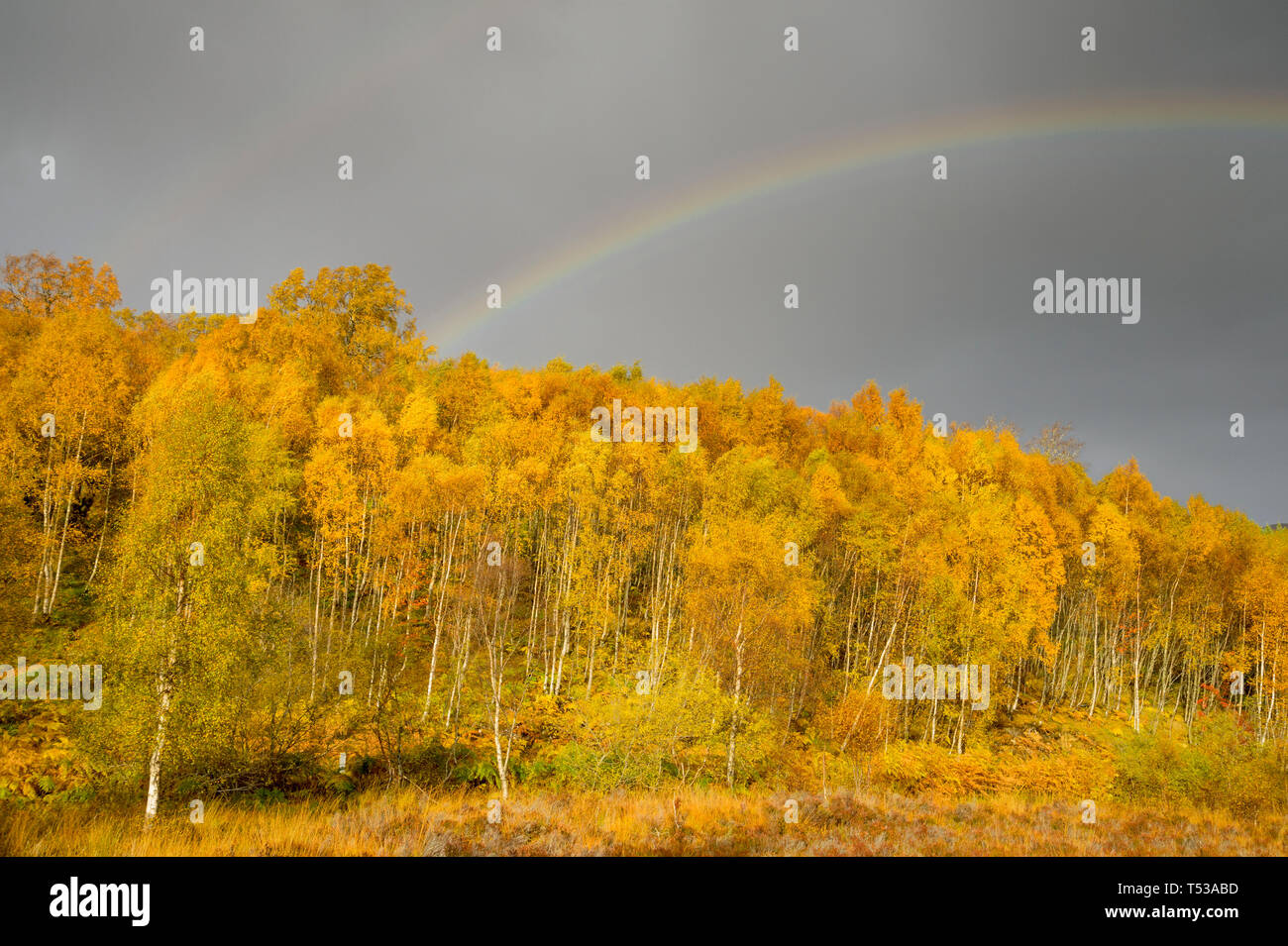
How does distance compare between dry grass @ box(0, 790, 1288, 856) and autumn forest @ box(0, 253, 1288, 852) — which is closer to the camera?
dry grass @ box(0, 790, 1288, 856)

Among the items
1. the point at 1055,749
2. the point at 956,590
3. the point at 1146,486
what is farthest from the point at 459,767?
the point at 1146,486

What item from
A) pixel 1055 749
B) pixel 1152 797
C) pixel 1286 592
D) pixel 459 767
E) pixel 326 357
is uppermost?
pixel 326 357

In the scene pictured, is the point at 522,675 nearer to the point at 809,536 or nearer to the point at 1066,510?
the point at 809,536

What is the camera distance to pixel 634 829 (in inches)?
652

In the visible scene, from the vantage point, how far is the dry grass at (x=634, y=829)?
12.9 meters

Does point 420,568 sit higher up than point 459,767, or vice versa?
point 420,568

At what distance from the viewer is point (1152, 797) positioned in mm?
30141

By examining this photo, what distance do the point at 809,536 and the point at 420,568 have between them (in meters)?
28.2

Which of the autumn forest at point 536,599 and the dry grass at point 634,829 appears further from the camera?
the autumn forest at point 536,599

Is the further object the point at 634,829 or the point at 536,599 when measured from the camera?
the point at 536,599

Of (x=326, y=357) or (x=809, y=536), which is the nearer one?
(x=809, y=536)

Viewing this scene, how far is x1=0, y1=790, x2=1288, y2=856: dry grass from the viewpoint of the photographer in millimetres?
12938
